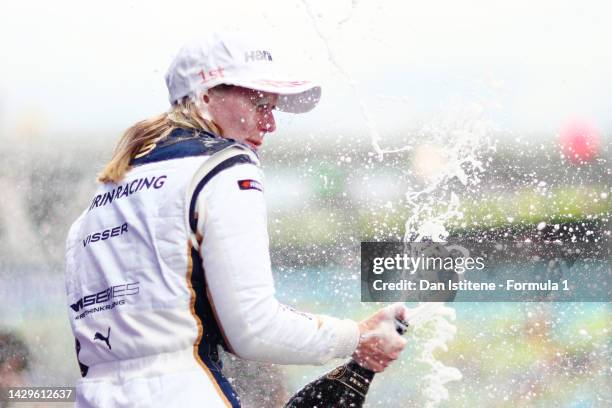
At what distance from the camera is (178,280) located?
4.15 ft

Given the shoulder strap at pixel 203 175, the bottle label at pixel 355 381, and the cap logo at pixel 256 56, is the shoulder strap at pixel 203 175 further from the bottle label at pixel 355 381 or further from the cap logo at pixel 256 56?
the bottle label at pixel 355 381

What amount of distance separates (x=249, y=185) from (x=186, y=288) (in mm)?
172

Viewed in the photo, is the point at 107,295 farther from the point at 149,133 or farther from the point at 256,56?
the point at 256,56

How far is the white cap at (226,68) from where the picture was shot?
144cm

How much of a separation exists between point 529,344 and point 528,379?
138mm

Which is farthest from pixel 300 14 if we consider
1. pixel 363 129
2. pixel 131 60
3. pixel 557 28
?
pixel 557 28

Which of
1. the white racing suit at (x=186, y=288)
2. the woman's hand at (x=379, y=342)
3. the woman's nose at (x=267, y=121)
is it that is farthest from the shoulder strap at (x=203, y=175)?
the woman's hand at (x=379, y=342)

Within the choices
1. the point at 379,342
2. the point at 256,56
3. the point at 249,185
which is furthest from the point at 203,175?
the point at 379,342

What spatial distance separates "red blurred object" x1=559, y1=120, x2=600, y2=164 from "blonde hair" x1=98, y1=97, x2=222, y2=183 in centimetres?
219

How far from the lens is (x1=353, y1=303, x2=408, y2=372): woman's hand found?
1476mm

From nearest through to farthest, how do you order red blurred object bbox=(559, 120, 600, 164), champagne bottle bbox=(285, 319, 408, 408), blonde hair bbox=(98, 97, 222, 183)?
blonde hair bbox=(98, 97, 222, 183), champagne bottle bbox=(285, 319, 408, 408), red blurred object bbox=(559, 120, 600, 164)

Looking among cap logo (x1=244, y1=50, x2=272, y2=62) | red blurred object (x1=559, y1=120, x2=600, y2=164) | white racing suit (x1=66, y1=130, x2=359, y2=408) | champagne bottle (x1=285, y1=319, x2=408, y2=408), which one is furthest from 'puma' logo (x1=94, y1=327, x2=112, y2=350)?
red blurred object (x1=559, y1=120, x2=600, y2=164)

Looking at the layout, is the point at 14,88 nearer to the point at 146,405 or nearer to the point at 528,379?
the point at 528,379

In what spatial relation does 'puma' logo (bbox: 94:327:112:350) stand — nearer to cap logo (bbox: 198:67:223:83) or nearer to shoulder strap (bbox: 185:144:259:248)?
shoulder strap (bbox: 185:144:259:248)
